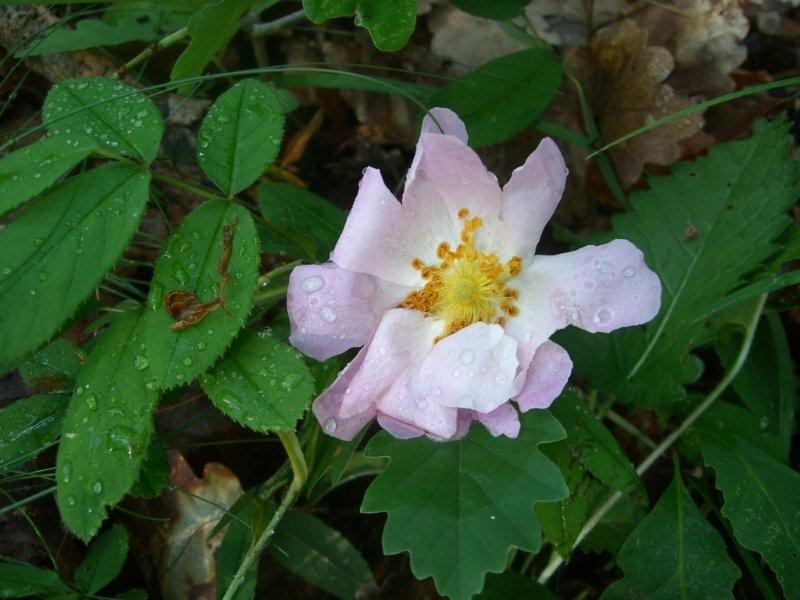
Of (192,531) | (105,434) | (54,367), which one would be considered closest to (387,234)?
(105,434)

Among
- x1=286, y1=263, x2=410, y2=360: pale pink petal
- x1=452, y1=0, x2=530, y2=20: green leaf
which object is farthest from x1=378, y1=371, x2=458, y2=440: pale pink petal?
x1=452, y1=0, x2=530, y2=20: green leaf

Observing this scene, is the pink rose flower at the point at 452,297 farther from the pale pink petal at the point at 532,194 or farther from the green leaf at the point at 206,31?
the green leaf at the point at 206,31

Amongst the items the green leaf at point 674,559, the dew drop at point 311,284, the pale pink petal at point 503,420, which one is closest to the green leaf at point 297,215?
the dew drop at point 311,284

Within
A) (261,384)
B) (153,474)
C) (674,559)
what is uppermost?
(261,384)

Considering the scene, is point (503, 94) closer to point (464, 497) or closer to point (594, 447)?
point (594, 447)

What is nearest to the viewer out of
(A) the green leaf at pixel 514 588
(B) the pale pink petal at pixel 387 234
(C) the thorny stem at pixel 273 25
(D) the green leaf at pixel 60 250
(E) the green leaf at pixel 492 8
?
(D) the green leaf at pixel 60 250

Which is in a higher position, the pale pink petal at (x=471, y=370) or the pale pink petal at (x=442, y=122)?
the pale pink petal at (x=442, y=122)
